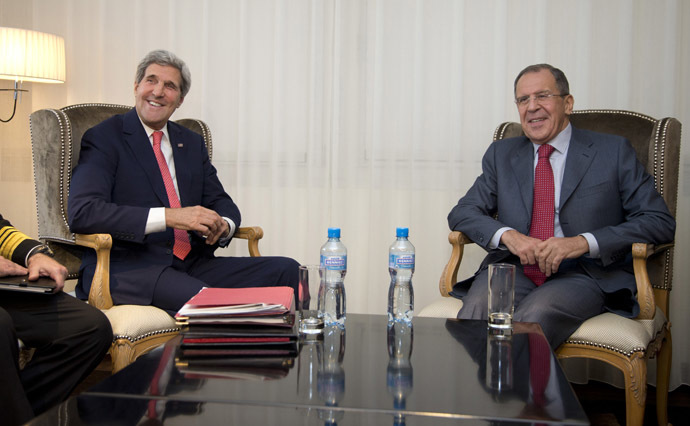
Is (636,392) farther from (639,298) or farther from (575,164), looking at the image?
(575,164)

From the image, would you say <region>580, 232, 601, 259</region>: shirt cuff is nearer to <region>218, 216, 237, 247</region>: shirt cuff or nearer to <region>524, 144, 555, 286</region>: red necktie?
<region>524, 144, 555, 286</region>: red necktie

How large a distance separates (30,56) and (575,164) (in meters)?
2.68

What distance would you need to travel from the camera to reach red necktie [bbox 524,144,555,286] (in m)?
2.53

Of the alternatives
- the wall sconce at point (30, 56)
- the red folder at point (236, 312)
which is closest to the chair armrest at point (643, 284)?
the red folder at point (236, 312)

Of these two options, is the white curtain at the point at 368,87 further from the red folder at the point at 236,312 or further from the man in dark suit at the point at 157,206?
the red folder at the point at 236,312

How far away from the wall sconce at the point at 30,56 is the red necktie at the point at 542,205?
248 centimetres

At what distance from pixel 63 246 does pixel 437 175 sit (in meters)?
1.84

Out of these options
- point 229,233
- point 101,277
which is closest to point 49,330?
point 101,277

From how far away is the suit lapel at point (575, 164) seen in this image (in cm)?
255

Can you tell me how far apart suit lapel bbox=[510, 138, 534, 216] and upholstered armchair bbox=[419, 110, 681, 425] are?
27 centimetres

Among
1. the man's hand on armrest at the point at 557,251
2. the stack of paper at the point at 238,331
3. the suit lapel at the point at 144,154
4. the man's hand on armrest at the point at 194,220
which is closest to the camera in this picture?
the stack of paper at the point at 238,331

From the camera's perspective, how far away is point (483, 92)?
132 inches

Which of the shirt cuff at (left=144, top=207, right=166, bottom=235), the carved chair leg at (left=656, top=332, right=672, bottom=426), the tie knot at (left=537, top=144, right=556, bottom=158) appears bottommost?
the carved chair leg at (left=656, top=332, right=672, bottom=426)

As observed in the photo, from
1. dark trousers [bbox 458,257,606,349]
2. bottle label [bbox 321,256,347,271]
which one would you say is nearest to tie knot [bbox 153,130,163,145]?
bottle label [bbox 321,256,347,271]
